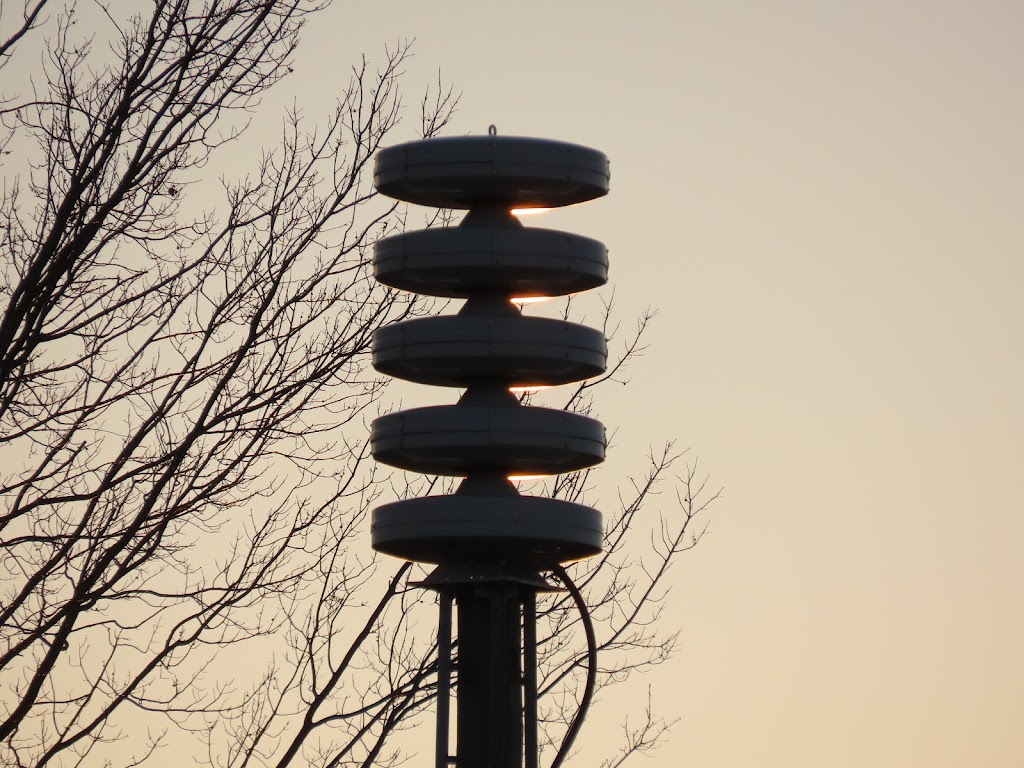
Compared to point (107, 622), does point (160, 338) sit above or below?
above

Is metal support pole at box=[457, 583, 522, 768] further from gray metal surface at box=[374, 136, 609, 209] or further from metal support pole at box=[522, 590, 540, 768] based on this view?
gray metal surface at box=[374, 136, 609, 209]

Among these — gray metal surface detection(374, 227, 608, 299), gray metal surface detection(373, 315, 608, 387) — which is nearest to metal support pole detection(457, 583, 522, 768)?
gray metal surface detection(373, 315, 608, 387)

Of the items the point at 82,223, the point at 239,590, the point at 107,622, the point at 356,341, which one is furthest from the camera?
the point at 356,341

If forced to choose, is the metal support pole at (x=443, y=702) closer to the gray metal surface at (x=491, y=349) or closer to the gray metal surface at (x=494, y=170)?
the gray metal surface at (x=491, y=349)

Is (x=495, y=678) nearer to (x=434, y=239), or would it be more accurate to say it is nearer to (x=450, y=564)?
(x=450, y=564)

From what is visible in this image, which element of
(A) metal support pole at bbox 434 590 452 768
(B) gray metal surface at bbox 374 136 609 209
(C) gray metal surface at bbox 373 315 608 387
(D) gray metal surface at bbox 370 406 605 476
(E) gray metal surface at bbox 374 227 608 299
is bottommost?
(A) metal support pole at bbox 434 590 452 768

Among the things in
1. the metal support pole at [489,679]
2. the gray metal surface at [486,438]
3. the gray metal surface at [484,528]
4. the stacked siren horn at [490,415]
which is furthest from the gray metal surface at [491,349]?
the metal support pole at [489,679]

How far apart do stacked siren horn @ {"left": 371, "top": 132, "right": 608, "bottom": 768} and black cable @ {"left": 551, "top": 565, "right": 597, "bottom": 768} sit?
29 centimetres

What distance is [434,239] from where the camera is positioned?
14.4 meters

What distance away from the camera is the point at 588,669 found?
14688 millimetres

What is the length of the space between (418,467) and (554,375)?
4.36 feet

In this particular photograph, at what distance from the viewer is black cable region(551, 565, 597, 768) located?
1455 centimetres

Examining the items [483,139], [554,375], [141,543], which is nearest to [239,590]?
[141,543]

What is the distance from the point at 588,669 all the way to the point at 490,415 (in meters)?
2.35
